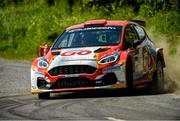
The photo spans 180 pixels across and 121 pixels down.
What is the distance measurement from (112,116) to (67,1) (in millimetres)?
31429

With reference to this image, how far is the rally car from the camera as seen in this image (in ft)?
48.8

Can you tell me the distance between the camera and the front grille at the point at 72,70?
14.9 m

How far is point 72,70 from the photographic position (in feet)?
48.9

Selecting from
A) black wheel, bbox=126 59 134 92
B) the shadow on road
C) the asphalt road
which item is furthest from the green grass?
black wheel, bbox=126 59 134 92

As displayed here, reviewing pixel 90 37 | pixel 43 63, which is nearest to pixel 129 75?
pixel 90 37

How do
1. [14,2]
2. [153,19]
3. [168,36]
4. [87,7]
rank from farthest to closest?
[14,2] → [87,7] → [153,19] → [168,36]

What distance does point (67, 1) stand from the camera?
139 ft

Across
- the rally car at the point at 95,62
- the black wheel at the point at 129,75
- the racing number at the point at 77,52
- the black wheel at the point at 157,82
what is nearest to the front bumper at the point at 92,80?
the rally car at the point at 95,62

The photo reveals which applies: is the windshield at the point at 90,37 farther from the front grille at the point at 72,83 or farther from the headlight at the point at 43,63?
the front grille at the point at 72,83

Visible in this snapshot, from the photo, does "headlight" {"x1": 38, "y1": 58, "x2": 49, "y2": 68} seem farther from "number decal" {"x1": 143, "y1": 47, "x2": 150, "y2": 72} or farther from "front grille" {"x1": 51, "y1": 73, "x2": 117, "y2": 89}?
"number decal" {"x1": 143, "y1": 47, "x2": 150, "y2": 72}

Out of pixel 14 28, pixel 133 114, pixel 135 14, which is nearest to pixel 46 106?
pixel 133 114

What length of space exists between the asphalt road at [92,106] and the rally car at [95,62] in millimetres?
297

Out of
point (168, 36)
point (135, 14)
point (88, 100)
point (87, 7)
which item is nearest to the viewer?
point (88, 100)

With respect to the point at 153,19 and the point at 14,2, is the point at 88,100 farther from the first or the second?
the point at 14,2
